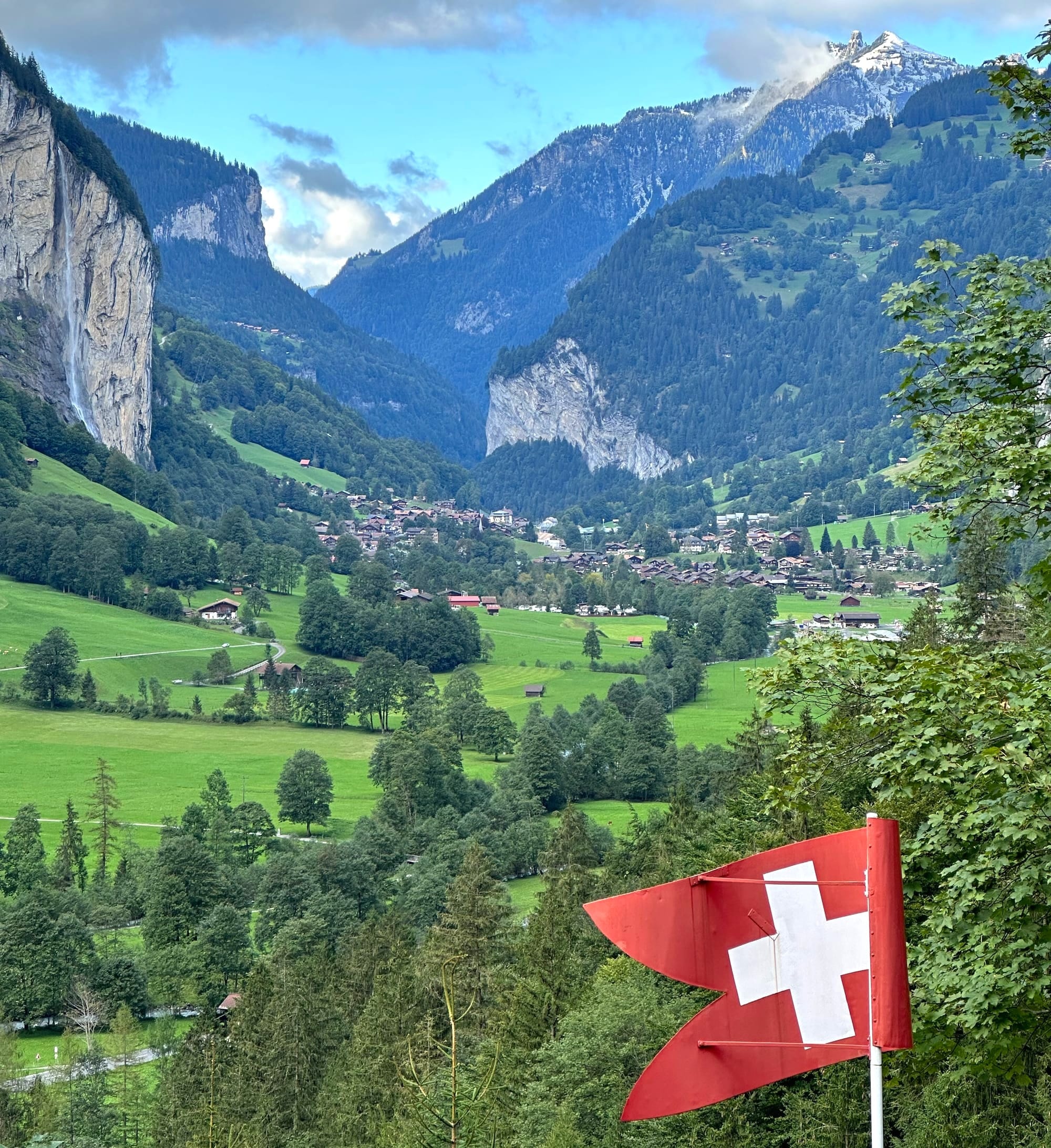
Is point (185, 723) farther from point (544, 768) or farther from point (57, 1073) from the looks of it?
point (57, 1073)

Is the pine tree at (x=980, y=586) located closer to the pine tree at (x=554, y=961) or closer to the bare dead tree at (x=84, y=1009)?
the pine tree at (x=554, y=961)

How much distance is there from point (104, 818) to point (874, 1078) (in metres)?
88.0

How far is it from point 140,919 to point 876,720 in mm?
74206

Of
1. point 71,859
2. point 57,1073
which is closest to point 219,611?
point 71,859

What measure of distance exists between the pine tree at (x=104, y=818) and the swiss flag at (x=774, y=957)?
81.5m

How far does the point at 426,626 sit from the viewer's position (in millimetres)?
157875

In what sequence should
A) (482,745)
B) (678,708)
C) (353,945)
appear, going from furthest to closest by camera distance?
(678,708), (482,745), (353,945)

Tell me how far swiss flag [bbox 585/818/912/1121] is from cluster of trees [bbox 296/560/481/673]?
143275mm

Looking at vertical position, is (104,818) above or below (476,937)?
above

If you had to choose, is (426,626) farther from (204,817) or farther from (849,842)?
(849,842)

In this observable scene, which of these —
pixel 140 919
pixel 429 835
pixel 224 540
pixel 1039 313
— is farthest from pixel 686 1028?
pixel 224 540

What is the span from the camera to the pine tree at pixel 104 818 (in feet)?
286

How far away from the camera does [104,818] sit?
8981 centimetres

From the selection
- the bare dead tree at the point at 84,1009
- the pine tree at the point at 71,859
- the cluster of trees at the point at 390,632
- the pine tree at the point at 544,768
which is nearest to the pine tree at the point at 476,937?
the bare dead tree at the point at 84,1009
